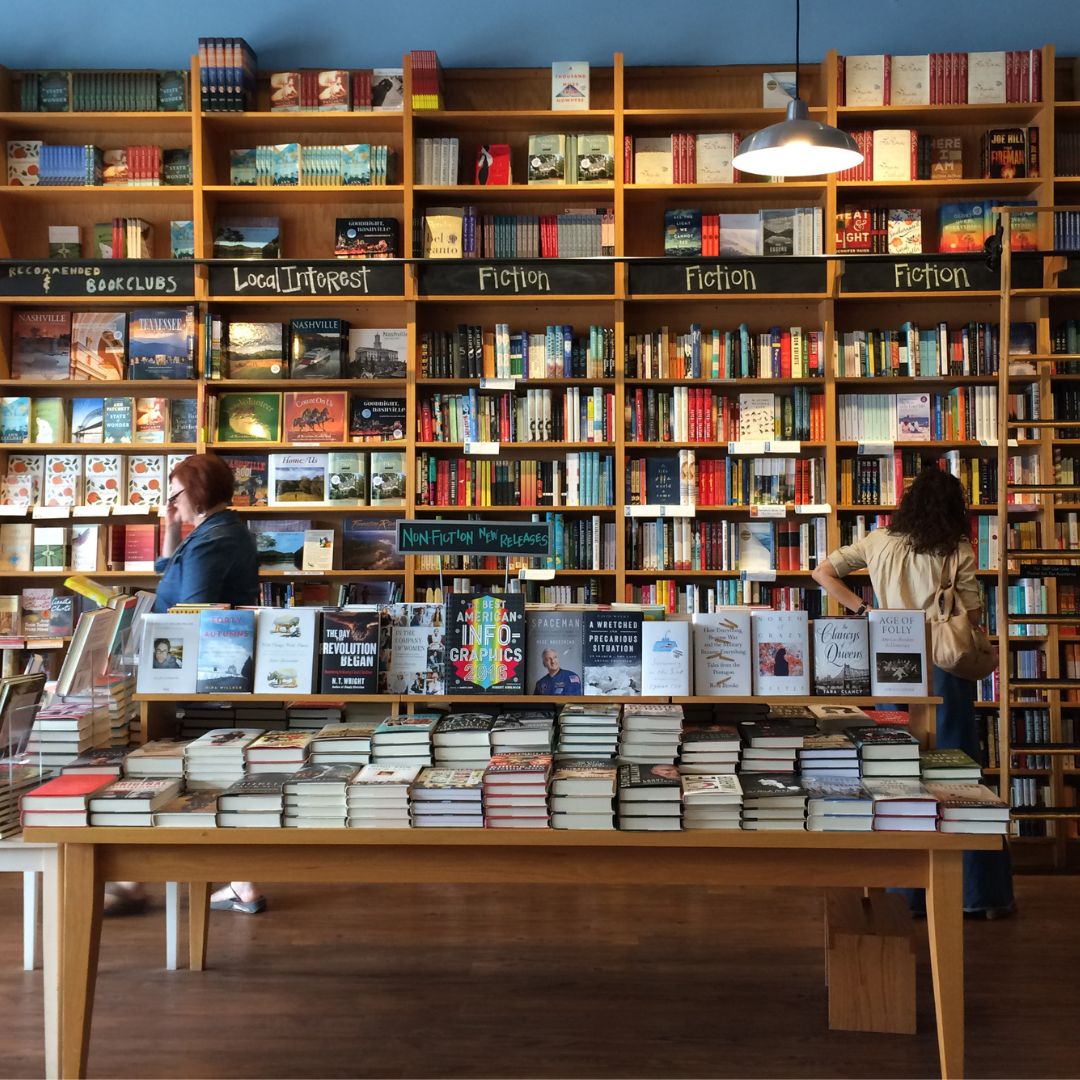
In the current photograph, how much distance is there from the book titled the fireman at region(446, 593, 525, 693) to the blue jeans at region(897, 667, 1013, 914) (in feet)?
5.72

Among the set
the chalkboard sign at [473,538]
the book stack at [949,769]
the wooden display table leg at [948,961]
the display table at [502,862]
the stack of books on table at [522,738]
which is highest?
the chalkboard sign at [473,538]

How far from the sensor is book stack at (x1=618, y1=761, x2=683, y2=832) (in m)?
2.70

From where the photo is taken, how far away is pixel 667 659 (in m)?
2.92

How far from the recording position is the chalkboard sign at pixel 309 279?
536 cm

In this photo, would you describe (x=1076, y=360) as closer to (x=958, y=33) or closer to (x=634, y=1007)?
(x=958, y=33)

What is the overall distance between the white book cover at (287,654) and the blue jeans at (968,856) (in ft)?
7.16

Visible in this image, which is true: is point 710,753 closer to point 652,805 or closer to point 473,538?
point 652,805

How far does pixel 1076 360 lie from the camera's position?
521 centimetres

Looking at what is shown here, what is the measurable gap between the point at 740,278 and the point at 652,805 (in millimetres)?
3235

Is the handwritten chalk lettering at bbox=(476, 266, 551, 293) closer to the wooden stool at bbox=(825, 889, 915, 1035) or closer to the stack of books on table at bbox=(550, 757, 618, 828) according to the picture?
the stack of books on table at bbox=(550, 757, 618, 828)

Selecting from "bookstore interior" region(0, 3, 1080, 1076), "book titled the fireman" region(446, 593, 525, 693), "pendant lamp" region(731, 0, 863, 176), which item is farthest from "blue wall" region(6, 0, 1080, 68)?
"book titled the fireman" region(446, 593, 525, 693)

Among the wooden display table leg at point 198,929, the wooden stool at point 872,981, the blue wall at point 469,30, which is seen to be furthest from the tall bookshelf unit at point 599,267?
the wooden stool at point 872,981

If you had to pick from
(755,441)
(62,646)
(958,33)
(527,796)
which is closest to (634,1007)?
(527,796)

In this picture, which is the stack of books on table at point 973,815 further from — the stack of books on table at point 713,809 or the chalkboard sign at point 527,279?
the chalkboard sign at point 527,279
